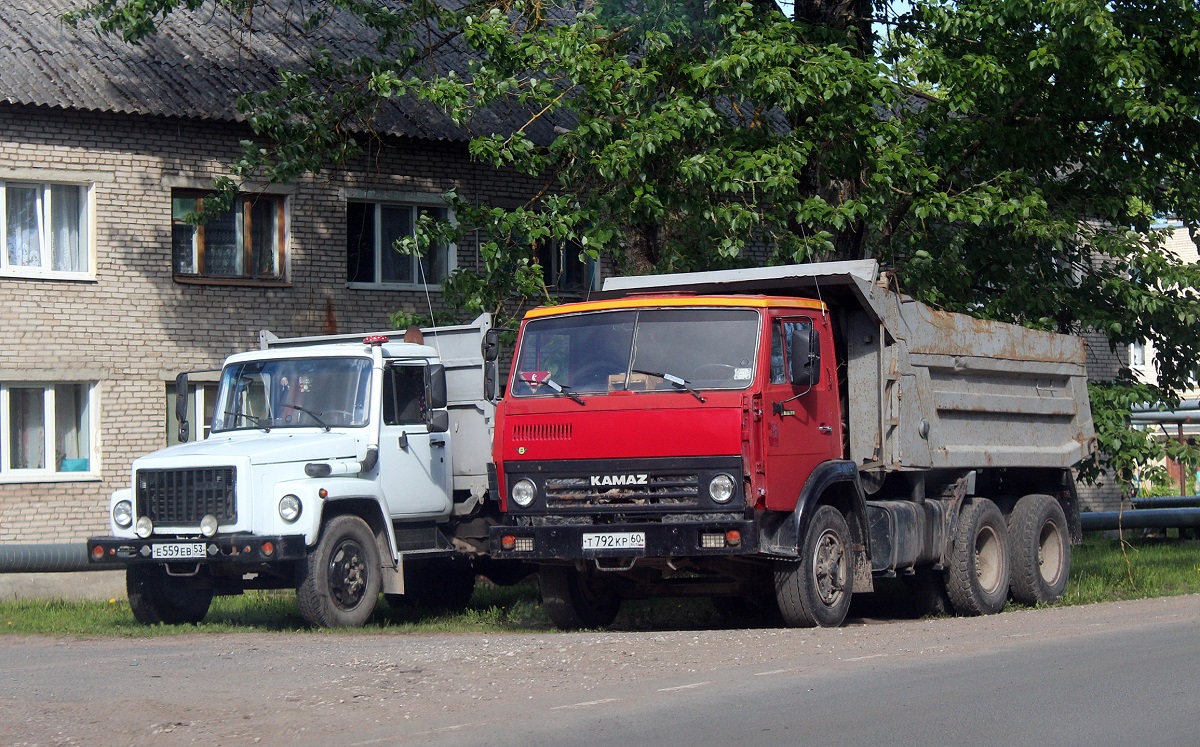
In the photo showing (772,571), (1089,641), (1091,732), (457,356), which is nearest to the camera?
(1091,732)

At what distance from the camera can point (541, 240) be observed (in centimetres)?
1520

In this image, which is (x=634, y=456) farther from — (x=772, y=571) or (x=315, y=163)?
(x=315, y=163)

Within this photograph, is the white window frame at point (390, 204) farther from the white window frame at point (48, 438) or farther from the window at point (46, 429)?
the window at point (46, 429)

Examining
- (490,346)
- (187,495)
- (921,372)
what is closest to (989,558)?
(921,372)

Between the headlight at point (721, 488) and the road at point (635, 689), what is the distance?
99 centimetres

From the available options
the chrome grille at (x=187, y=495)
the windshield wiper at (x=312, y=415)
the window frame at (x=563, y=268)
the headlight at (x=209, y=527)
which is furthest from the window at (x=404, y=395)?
the window frame at (x=563, y=268)

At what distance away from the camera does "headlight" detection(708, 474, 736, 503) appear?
35.5 ft

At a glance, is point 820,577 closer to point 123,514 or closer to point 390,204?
point 123,514

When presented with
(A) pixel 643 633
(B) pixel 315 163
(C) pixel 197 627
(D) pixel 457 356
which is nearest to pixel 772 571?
(A) pixel 643 633

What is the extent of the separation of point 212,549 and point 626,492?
353 centimetres

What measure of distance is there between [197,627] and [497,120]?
33.8 ft

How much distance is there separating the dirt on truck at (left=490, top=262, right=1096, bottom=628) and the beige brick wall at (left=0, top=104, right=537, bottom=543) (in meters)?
8.85

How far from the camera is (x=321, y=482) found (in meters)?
12.7

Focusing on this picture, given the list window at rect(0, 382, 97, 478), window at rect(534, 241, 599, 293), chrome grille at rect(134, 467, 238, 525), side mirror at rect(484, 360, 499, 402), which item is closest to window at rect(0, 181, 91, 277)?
window at rect(0, 382, 97, 478)
